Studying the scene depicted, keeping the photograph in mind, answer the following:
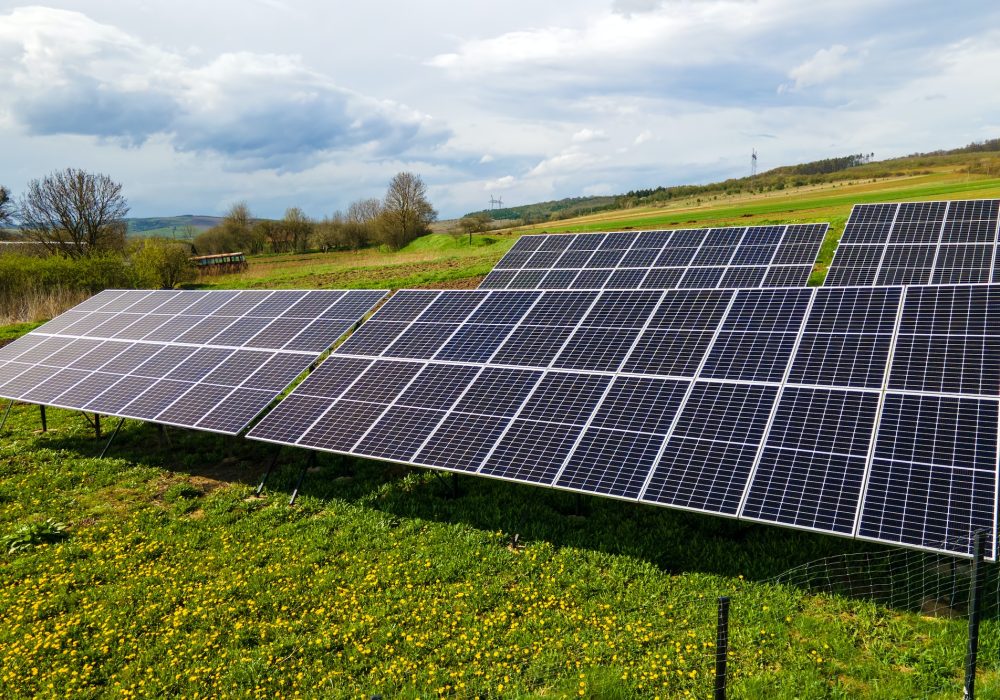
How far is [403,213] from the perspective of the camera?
270ft

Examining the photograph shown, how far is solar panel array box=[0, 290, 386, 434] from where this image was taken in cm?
1478

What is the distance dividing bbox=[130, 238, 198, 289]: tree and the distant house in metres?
12.9

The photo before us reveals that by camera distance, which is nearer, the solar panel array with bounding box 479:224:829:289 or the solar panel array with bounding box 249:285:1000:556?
the solar panel array with bounding box 249:285:1000:556

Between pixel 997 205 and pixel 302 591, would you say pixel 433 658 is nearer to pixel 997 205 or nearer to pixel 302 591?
pixel 302 591

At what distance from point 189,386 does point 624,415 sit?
11.7 metres

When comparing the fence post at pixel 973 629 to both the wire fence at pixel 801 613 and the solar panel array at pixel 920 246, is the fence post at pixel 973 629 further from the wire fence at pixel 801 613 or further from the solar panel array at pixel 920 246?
the solar panel array at pixel 920 246

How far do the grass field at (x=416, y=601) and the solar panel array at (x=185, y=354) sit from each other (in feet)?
6.99

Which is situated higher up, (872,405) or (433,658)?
(872,405)

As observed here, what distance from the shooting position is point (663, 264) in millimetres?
26734

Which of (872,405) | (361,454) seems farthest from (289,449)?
(872,405)

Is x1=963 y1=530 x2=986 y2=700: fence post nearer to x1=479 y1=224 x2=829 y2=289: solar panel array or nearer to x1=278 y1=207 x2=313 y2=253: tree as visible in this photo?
x1=479 y1=224 x2=829 y2=289: solar panel array

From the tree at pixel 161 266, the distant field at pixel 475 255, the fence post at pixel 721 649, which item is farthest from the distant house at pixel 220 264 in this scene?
the fence post at pixel 721 649

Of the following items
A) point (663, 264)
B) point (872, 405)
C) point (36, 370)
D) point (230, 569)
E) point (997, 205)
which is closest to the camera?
point (872, 405)

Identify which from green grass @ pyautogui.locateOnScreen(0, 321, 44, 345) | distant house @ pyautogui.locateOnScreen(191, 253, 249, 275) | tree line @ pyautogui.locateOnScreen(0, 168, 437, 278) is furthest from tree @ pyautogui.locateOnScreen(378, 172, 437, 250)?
green grass @ pyautogui.locateOnScreen(0, 321, 44, 345)
